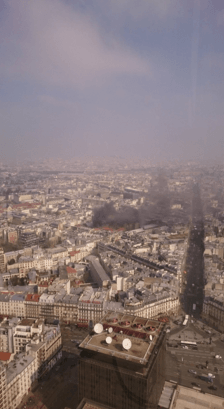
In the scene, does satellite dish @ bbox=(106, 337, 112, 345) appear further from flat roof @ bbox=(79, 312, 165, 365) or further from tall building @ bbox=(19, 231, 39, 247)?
tall building @ bbox=(19, 231, 39, 247)

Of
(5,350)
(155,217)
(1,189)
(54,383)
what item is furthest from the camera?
(1,189)

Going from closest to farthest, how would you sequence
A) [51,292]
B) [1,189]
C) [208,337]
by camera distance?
[208,337] < [51,292] < [1,189]

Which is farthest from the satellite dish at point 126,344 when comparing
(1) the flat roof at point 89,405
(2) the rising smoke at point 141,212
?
(2) the rising smoke at point 141,212

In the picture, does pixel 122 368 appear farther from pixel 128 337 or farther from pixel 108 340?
pixel 128 337

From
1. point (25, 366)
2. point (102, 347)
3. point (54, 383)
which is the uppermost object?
point (102, 347)

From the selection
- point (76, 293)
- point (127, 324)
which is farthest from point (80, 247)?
point (127, 324)

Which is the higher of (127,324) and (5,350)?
(127,324)

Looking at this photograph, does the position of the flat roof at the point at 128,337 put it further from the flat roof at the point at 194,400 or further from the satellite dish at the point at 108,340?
the flat roof at the point at 194,400

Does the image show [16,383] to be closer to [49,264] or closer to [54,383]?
[54,383]
